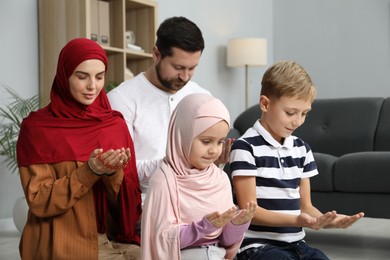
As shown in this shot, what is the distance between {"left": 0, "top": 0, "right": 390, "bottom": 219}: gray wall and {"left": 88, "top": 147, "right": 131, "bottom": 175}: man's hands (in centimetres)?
396

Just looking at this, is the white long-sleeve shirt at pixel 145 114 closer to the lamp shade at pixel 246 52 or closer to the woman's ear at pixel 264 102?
the woman's ear at pixel 264 102

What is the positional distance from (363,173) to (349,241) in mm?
501

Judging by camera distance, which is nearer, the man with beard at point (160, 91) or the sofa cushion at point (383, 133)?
the man with beard at point (160, 91)

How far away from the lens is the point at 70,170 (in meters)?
1.99

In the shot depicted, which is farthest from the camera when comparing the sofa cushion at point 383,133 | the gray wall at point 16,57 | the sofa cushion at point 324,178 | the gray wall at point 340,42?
the gray wall at point 340,42

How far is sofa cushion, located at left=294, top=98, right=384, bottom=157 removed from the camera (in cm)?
459

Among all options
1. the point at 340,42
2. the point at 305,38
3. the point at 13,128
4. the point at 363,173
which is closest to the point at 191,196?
→ the point at 363,173

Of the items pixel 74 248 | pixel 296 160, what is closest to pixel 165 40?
pixel 296 160

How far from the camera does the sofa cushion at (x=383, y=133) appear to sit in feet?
14.8

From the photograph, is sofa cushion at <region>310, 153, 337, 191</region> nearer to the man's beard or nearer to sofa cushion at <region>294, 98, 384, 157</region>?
sofa cushion at <region>294, 98, 384, 157</region>

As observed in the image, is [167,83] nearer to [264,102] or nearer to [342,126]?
[264,102]

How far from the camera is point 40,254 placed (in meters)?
1.96

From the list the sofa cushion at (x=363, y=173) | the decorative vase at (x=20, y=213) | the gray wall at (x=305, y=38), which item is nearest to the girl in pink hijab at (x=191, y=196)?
the sofa cushion at (x=363, y=173)

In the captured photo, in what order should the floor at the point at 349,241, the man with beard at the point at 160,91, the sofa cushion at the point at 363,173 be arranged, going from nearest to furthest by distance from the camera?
the man with beard at the point at 160,91, the floor at the point at 349,241, the sofa cushion at the point at 363,173
